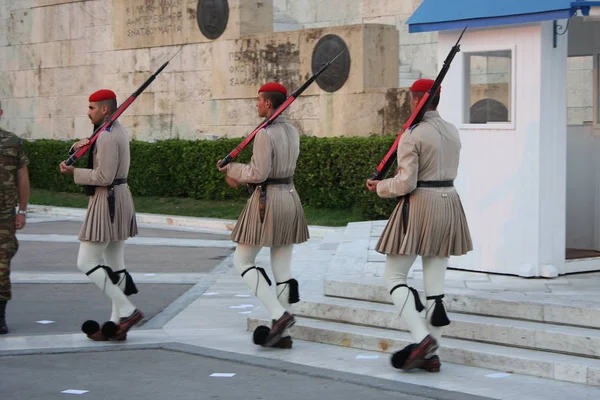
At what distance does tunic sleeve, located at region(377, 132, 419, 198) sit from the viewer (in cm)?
693

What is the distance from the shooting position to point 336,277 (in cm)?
914

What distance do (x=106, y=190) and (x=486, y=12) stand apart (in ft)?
11.2

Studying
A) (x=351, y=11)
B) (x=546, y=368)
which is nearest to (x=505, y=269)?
(x=546, y=368)

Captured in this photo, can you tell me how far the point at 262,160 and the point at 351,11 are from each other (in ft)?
48.8

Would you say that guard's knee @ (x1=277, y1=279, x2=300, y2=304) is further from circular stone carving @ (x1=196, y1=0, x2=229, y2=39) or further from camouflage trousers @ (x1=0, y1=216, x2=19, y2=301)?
circular stone carving @ (x1=196, y1=0, x2=229, y2=39)

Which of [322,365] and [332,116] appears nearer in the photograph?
[322,365]

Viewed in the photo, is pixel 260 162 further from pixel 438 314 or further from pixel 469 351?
pixel 469 351

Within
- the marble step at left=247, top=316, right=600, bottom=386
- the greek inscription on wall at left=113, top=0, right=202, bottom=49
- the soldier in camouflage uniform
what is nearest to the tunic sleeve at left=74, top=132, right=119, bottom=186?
the soldier in camouflage uniform

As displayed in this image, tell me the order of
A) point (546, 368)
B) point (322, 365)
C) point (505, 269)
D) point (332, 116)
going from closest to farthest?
1. point (546, 368)
2. point (322, 365)
3. point (505, 269)
4. point (332, 116)

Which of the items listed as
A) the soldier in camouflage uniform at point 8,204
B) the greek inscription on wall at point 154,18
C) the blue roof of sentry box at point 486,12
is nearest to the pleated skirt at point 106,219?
the soldier in camouflage uniform at point 8,204

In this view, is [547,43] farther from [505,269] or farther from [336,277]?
[336,277]

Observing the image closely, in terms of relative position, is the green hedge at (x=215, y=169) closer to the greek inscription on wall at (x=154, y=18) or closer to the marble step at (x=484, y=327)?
the greek inscription on wall at (x=154, y=18)

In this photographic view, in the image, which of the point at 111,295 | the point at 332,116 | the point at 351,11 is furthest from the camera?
the point at 351,11

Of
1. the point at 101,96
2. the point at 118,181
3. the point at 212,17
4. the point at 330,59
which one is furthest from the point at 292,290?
the point at 212,17
